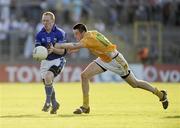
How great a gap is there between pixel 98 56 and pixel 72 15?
20.8 metres

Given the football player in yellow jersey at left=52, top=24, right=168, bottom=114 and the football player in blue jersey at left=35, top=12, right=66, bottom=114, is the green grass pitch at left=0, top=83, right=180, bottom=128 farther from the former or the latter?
the football player in yellow jersey at left=52, top=24, right=168, bottom=114

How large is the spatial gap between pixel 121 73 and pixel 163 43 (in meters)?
21.2

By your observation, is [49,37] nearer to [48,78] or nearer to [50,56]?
[50,56]

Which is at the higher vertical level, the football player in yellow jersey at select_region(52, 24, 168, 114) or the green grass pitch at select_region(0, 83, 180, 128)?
the football player in yellow jersey at select_region(52, 24, 168, 114)

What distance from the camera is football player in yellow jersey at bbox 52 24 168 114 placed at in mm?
18000

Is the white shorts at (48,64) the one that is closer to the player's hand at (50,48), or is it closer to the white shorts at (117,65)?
the player's hand at (50,48)

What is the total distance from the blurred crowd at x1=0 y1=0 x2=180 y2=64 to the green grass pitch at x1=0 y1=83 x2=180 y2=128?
35.2ft

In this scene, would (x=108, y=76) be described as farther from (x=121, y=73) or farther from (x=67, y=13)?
(x=121, y=73)

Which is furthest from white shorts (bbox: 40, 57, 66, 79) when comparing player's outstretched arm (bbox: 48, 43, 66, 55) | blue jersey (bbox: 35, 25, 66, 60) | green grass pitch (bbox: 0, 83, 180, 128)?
green grass pitch (bbox: 0, 83, 180, 128)

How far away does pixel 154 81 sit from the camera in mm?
39312

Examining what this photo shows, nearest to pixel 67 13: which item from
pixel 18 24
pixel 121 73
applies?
pixel 18 24

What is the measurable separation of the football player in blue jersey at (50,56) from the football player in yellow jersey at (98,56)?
0.72 metres

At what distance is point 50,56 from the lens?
62.6 feet

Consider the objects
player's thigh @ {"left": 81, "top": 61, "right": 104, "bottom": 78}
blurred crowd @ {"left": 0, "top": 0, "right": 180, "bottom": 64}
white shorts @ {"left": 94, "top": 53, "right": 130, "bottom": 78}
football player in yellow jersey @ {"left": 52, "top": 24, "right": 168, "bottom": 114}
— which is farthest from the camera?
blurred crowd @ {"left": 0, "top": 0, "right": 180, "bottom": 64}
